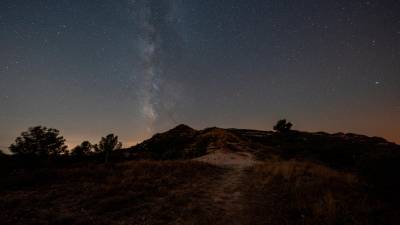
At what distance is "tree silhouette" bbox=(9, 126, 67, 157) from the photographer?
142ft

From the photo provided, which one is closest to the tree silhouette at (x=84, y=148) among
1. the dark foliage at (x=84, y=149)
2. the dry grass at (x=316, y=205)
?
the dark foliage at (x=84, y=149)

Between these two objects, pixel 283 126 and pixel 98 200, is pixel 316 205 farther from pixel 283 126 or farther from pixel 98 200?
pixel 283 126

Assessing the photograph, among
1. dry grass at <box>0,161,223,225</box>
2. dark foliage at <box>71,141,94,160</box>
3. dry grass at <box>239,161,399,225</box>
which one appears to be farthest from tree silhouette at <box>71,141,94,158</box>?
dry grass at <box>239,161,399,225</box>

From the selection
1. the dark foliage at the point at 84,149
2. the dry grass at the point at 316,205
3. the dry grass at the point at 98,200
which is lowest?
the dry grass at the point at 316,205

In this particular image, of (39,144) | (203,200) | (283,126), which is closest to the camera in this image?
(203,200)

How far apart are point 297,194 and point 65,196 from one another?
9444 mm

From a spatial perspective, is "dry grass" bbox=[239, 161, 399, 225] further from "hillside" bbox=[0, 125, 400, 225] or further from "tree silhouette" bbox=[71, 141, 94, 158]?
"tree silhouette" bbox=[71, 141, 94, 158]

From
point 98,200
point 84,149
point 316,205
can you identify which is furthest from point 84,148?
point 316,205

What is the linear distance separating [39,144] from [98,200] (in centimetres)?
4646

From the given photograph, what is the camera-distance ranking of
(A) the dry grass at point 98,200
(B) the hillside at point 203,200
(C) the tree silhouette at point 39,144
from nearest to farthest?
(B) the hillside at point 203,200, (A) the dry grass at point 98,200, (C) the tree silhouette at point 39,144

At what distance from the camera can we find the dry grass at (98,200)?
6.75m

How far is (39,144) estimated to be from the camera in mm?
44844

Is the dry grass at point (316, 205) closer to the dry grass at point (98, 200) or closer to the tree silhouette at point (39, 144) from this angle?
the dry grass at point (98, 200)

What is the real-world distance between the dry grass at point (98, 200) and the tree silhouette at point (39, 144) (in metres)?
39.5
